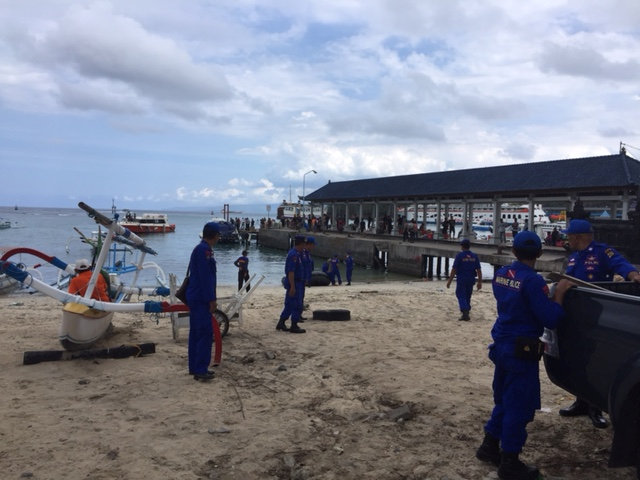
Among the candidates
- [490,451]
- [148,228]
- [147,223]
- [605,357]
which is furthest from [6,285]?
[147,223]

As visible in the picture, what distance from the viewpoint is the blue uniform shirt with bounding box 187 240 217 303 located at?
5.71m

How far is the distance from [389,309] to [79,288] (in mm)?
6597

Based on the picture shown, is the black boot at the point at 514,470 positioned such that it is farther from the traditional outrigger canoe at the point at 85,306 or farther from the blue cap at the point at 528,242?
the traditional outrigger canoe at the point at 85,306

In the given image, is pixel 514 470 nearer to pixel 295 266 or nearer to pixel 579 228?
pixel 579 228

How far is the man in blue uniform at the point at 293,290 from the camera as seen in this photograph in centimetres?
841

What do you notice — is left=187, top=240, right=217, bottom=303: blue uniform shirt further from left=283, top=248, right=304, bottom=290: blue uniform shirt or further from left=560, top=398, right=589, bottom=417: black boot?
left=560, top=398, right=589, bottom=417: black boot

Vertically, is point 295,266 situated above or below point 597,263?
below

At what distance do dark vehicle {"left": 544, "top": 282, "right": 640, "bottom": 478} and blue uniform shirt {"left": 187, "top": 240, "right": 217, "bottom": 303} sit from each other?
367 centimetres

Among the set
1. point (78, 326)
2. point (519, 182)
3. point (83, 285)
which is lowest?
point (78, 326)

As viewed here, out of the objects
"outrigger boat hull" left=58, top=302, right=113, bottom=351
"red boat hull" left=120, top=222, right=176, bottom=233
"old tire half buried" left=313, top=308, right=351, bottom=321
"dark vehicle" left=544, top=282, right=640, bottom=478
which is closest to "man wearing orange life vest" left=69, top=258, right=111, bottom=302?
"outrigger boat hull" left=58, top=302, right=113, bottom=351

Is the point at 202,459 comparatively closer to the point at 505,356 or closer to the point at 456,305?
the point at 505,356

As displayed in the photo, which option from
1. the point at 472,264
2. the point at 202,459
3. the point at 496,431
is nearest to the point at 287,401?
the point at 202,459

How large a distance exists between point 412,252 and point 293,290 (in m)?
24.9

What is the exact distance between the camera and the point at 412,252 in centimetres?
3241
